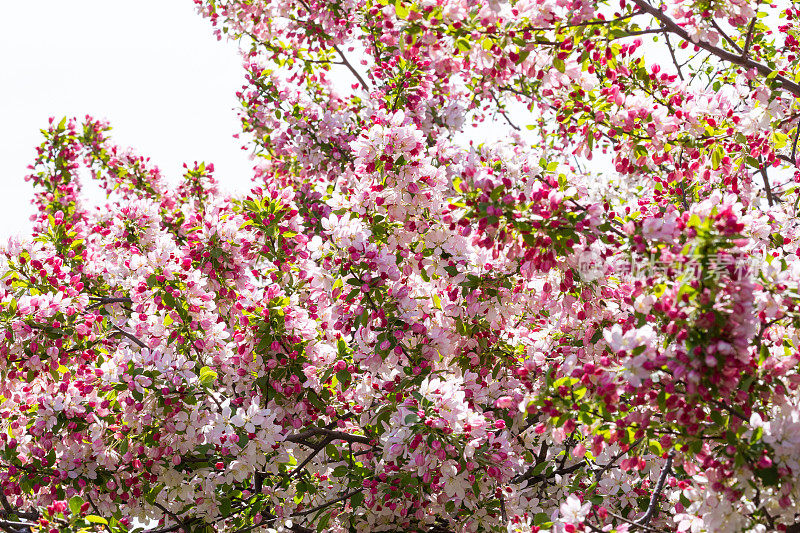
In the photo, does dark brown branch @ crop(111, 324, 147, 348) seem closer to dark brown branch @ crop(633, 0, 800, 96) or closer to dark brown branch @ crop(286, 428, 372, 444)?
dark brown branch @ crop(286, 428, 372, 444)

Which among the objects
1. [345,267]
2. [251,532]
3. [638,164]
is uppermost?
[638,164]

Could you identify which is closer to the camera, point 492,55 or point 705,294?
point 705,294

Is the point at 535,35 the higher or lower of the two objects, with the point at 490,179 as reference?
higher

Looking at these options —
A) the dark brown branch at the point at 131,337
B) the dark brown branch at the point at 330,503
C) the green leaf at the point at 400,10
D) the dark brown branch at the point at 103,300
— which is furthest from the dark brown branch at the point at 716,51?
the dark brown branch at the point at 103,300

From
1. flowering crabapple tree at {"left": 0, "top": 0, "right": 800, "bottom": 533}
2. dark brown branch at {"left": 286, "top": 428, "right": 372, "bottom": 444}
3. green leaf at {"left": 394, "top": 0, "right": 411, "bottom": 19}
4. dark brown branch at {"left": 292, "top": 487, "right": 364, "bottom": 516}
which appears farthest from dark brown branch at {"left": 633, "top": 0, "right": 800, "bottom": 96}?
dark brown branch at {"left": 292, "top": 487, "right": 364, "bottom": 516}

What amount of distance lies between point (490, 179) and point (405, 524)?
2.29 m

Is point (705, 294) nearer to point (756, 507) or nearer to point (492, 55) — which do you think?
point (756, 507)

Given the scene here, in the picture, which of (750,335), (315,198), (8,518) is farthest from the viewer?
(315,198)

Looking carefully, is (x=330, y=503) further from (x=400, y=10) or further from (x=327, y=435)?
(x=400, y=10)

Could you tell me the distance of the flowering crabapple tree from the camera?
7.36ft

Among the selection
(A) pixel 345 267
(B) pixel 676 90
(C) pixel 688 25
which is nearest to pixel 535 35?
(C) pixel 688 25

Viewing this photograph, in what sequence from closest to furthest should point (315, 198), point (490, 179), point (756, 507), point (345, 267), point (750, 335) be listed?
point (750, 335), point (756, 507), point (490, 179), point (345, 267), point (315, 198)

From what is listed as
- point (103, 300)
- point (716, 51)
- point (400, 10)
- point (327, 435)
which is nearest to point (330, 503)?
point (327, 435)

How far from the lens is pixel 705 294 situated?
1.94m
